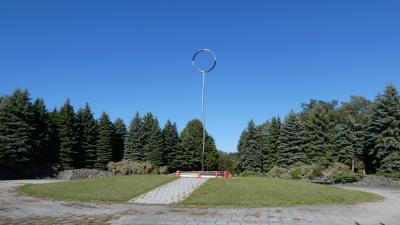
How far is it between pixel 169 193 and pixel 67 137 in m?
41.7

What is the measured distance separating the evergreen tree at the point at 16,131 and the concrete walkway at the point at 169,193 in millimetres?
29682

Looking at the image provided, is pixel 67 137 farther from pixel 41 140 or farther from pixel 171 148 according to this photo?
pixel 171 148

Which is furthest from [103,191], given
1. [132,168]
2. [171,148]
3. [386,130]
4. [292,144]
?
[171,148]

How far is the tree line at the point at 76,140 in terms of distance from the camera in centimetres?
5112

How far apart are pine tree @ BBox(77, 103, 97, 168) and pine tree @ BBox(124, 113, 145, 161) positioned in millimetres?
5448

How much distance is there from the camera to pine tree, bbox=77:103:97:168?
64562 mm

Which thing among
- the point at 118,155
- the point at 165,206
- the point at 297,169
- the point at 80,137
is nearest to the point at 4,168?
the point at 80,137

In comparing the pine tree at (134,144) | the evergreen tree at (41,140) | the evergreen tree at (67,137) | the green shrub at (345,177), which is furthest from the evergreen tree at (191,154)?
the green shrub at (345,177)

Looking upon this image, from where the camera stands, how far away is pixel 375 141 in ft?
164

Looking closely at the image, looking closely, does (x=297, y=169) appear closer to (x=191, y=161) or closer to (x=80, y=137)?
(x=191, y=161)

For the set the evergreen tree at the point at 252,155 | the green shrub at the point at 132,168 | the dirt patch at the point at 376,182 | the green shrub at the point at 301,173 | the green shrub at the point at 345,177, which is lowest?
the dirt patch at the point at 376,182

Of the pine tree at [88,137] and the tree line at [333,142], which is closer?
the tree line at [333,142]

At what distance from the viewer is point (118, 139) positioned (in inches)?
3063

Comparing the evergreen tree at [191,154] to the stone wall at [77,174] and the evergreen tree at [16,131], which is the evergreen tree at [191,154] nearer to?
the stone wall at [77,174]
